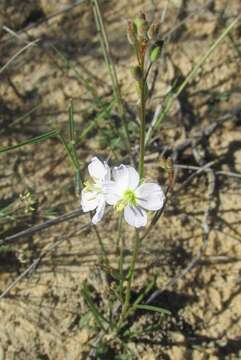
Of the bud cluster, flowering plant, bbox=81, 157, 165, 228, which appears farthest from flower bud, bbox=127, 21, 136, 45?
flowering plant, bbox=81, 157, 165, 228

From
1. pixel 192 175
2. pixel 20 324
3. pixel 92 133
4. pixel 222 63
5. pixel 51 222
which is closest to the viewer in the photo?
pixel 51 222

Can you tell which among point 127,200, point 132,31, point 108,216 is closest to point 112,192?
point 127,200

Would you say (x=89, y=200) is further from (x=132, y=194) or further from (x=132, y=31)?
(x=132, y=31)

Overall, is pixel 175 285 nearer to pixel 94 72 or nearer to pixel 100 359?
pixel 100 359

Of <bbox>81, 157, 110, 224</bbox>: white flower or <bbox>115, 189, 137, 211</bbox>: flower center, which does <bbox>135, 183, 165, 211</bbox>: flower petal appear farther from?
<bbox>81, 157, 110, 224</bbox>: white flower

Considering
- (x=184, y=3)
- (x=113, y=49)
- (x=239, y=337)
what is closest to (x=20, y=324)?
(x=239, y=337)

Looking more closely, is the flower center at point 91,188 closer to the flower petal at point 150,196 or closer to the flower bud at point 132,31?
the flower petal at point 150,196
